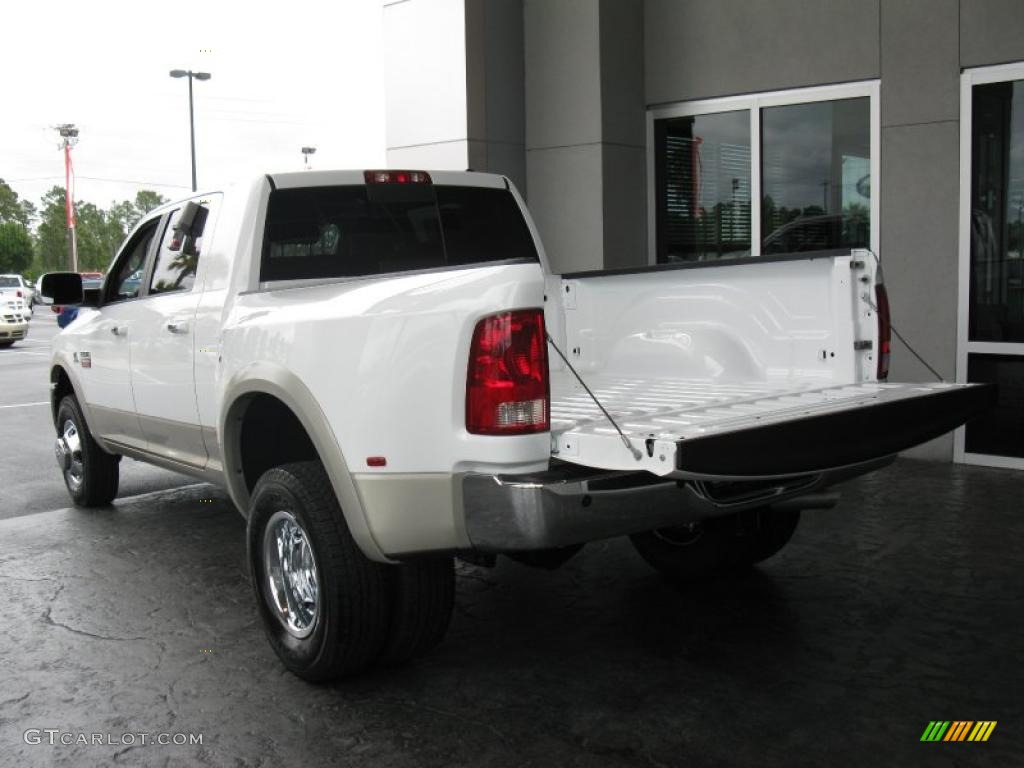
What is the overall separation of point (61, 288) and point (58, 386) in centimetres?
98

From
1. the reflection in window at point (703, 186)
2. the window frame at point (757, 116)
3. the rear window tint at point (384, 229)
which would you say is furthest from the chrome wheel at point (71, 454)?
the reflection in window at point (703, 186)

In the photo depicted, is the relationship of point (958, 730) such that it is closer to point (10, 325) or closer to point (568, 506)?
point (568, 506)

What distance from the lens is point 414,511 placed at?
3414 mm

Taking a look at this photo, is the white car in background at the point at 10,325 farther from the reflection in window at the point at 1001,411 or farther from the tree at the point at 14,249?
the tree at the point at 14,249

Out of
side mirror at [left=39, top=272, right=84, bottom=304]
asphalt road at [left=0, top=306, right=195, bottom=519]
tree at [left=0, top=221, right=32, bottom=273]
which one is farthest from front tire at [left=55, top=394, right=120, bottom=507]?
tree at [left=0, top=221, right=32, bottom=273]

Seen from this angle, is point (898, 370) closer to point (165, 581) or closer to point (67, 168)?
point (165, 581)

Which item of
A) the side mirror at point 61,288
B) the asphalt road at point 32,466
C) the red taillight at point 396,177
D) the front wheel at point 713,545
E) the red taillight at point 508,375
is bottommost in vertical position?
the asphalt road at point 32,466

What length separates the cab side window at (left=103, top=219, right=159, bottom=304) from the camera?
242 inches

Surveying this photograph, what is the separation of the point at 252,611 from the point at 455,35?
6425mm

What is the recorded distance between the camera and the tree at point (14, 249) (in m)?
98.6

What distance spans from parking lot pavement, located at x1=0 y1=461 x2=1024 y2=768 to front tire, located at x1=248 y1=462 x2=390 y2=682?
161mm

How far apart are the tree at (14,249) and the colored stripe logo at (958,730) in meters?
105

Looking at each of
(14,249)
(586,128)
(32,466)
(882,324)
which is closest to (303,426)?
(882,324)

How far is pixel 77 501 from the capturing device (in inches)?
288
